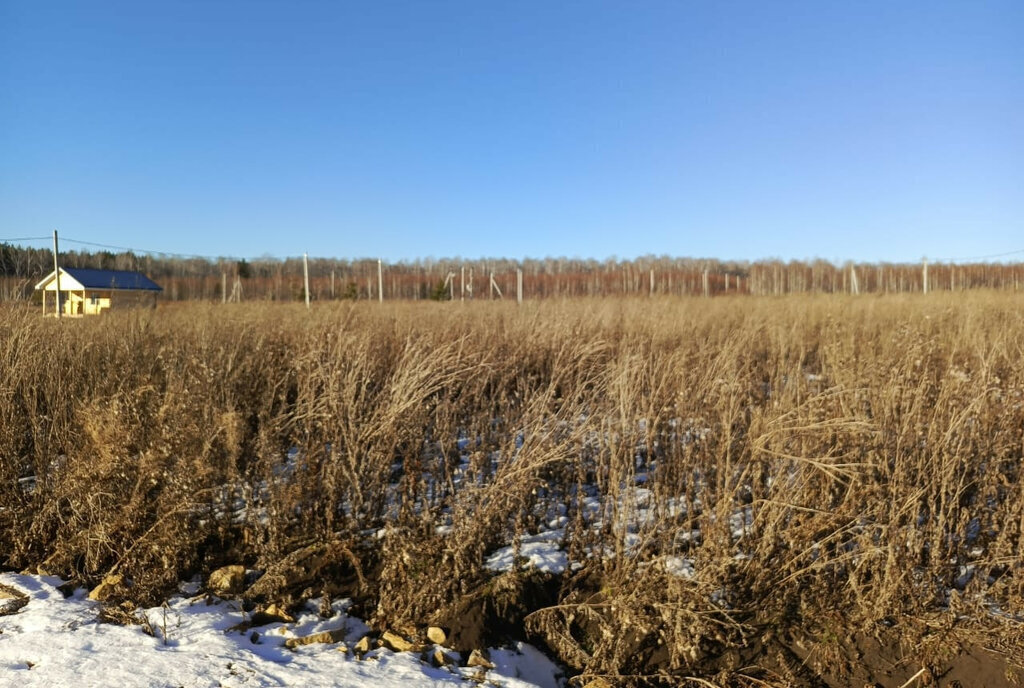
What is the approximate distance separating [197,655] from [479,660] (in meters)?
1.17

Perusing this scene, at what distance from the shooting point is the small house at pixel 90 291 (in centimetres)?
655

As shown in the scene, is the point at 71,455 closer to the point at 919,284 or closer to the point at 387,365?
the point at 387,365

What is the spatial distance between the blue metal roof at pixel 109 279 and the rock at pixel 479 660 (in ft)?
21.2

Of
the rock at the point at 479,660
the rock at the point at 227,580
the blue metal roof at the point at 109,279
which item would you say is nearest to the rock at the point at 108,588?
the rock at the point at 227,580

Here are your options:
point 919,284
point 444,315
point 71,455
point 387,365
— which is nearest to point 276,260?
point 444,315

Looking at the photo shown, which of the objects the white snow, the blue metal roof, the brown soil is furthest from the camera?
the blue metal roof

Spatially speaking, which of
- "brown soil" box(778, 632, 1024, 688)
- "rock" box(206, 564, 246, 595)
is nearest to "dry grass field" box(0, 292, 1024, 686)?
"brown soil" box(778, 632, 1024, 688)

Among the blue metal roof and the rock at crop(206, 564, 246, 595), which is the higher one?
the blue metal roof

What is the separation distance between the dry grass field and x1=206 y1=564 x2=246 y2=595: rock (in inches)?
4.7

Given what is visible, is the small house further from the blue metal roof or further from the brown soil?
the brown soil

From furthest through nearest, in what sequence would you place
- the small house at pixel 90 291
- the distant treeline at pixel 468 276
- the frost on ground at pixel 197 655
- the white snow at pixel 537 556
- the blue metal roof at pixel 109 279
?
the distant treeline at pixel 468 276 → the blue metal roof at pixel 109 279 → the small house at pixel 90 291 → the white snow at pixel 537 556 → the frost on ground at pixel 197 655

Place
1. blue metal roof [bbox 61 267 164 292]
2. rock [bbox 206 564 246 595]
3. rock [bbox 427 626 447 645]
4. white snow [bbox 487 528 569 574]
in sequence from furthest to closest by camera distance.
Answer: blue metal roof [bbox 61 267 164 292], white snow [bbox 487 528 569 574], rock [bbox 206 564 246 595], rock [bbox 427 626 447 645]

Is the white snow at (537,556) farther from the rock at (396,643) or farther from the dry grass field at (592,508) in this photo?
the rock at (396,643)

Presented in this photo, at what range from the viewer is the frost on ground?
2.42 m
